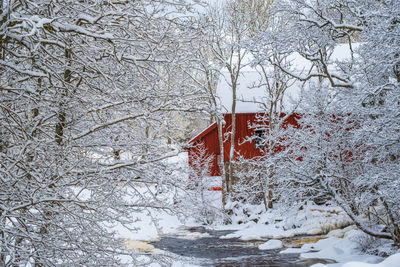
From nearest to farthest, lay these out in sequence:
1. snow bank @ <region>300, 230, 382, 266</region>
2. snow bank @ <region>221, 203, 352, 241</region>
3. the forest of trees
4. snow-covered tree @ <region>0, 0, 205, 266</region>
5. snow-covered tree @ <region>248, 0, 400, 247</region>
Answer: the forest of trees, snow-covered tree @ <region>0, 0, 205, 266</region>, snow-covered tree @ <region>248, 0, 400, 247</region>, snow bank @ <region>300, 230, 382, 266</region>, snow bank @ <region>221, 203, 352, 241</region>

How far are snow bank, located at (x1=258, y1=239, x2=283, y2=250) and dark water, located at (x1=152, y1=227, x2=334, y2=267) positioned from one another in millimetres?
268

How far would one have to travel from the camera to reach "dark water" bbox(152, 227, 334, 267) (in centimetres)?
1274

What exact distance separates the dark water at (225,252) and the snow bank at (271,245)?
0.88ft

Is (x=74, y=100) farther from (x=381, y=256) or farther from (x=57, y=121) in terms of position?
(x=381, y=256)

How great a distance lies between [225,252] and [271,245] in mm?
1878

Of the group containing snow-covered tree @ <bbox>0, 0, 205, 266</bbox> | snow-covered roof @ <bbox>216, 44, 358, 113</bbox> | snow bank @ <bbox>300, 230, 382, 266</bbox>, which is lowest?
snow bank @ <bbox>300, 230, 382, 266</bbox>

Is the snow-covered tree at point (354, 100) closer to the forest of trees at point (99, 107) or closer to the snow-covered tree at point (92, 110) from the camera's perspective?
the forest of trees at point (99, 107)

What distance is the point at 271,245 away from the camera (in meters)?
15.1

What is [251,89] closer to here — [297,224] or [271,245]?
[297,224]

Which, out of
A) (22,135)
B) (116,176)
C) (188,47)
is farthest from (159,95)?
(22,135)

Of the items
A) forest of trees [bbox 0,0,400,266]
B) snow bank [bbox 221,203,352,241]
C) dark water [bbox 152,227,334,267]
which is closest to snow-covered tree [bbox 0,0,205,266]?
forest of trees [bbox 0,0,400,266]

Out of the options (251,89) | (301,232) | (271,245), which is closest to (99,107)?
(271,245)

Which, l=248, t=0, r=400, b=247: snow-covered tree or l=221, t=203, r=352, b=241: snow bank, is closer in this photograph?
l=248, t=0, r=400, b=247: snow-covered tree

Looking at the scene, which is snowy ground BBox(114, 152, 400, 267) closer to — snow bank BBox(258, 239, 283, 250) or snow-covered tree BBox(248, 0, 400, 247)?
snow bank BBox(258, 239, 283, 250)
